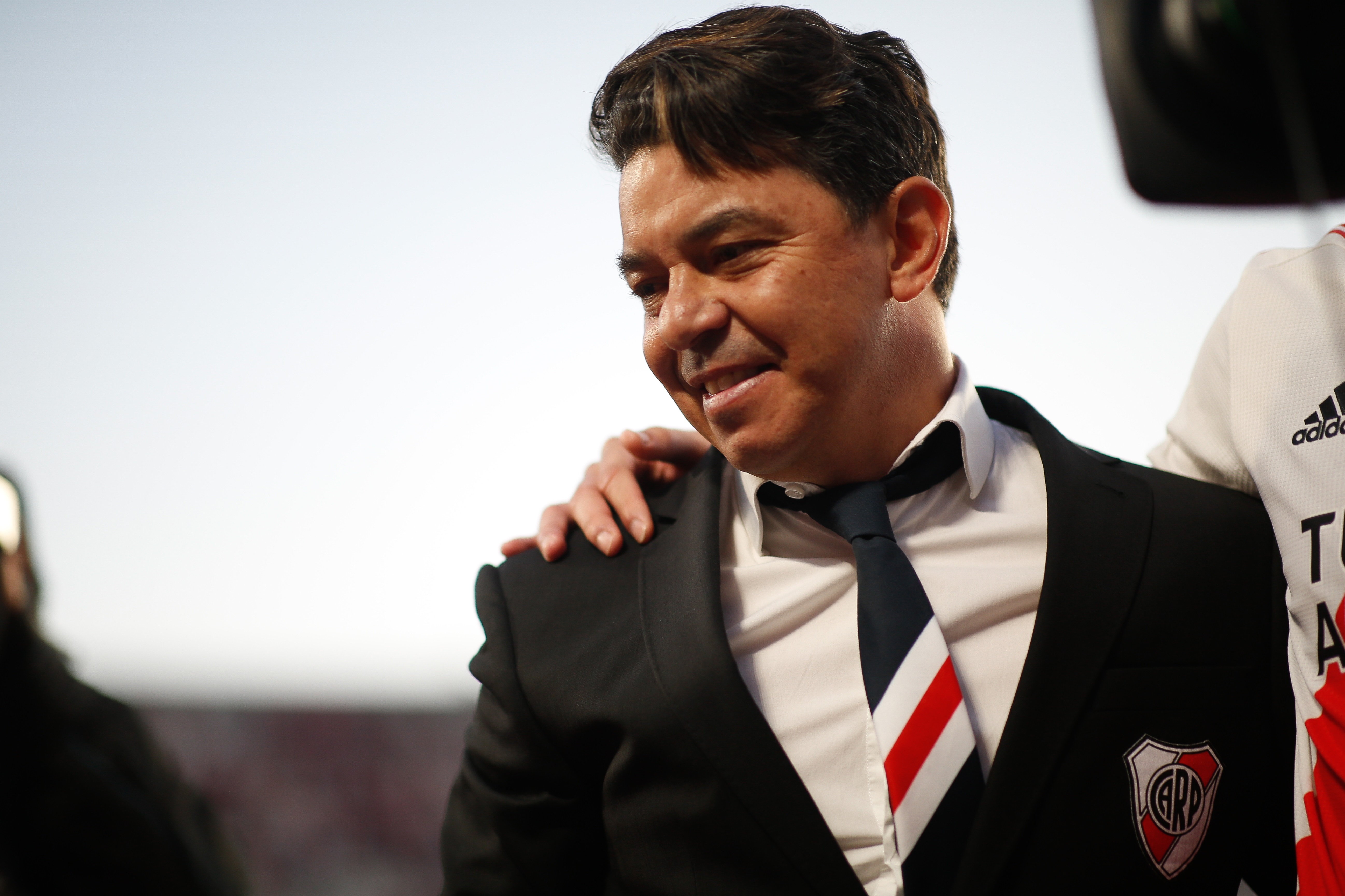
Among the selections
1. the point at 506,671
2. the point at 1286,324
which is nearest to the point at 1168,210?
the point at 1286,324

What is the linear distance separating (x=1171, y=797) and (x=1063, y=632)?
26 cm

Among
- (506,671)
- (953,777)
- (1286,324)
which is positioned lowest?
(953,777)

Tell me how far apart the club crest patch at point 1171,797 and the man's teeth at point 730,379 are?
0.74 metres

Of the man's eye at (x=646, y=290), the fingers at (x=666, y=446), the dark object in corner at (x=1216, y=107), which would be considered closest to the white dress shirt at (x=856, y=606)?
the fingers at (x=666, y=446)

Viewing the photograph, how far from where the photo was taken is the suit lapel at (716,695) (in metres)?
1.31

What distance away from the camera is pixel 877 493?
1.56 meters

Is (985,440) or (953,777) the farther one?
(985,440)

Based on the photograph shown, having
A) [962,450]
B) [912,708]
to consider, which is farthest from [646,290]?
[912,708]

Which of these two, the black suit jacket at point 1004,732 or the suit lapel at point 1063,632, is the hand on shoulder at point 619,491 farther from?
the suit lapel at point 1063,632

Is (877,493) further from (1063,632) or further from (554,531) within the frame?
(554,531)

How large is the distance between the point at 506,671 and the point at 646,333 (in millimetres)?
578

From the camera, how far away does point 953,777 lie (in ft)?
4.34

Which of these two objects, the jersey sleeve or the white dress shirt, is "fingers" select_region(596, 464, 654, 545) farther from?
the jersey sleeve

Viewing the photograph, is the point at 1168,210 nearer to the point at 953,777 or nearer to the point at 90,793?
the point at 953,777
